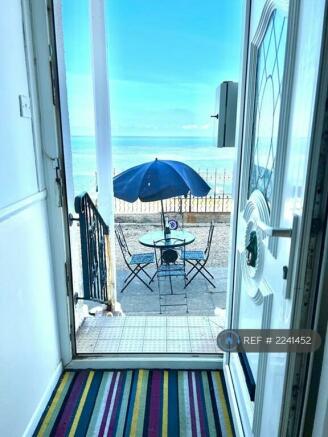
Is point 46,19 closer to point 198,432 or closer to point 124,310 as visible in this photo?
point 198,432

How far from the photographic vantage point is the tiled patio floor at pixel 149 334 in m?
1.94

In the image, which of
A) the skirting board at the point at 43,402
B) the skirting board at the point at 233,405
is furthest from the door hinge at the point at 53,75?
the skirting board at the point at 233,405

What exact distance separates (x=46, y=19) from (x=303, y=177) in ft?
4.41

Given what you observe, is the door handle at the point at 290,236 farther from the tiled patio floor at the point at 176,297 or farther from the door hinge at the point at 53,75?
the tiled patio floor at the point at 176,297

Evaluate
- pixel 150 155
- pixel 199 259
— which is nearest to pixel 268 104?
pixel 199 259

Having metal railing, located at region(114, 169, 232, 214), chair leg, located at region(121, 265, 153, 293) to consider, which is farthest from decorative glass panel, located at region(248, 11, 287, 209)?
metal railing, located at region(114, 169, 232, 214)

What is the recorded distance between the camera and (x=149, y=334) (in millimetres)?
Answer: 2102

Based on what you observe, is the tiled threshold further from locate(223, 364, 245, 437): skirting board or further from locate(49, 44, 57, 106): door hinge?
locate(49, 44, 57, 106): door hinge

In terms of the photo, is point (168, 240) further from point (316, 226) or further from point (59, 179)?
point (316, 226)

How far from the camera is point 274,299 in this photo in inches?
35.0

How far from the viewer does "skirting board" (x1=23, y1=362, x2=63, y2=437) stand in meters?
1.36

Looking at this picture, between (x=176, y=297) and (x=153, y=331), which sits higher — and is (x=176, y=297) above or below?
below

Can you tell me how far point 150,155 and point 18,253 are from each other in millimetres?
4970

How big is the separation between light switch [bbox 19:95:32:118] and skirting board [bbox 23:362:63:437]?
1359mm
